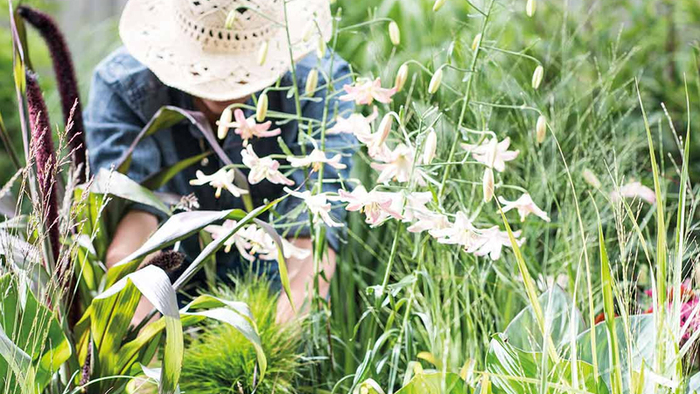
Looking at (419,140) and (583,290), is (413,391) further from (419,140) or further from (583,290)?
(583,290)

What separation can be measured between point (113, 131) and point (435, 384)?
84 centimetres

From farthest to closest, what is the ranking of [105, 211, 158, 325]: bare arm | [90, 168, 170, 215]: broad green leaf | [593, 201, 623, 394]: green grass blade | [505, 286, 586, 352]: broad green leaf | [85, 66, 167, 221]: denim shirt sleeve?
1. [85, 66, 167, 221]: denim shirt sleeve
2. [105, 211, 158, 325]: bare arm
3. [90, 168, 170, 215]: broad green leaf
4. [505, 286, 586, 352]: broad green leaf
5. [593, 201, 623, 394]: green grass blade

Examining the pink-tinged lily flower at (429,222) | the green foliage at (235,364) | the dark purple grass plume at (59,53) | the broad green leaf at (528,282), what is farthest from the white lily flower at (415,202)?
the dark purple grass plume at (59,53)

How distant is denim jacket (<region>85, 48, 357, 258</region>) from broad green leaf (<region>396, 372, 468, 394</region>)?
1.74ft

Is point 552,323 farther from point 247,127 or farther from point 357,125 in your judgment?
point 247,127

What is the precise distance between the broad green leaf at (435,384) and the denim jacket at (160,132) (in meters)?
0.53

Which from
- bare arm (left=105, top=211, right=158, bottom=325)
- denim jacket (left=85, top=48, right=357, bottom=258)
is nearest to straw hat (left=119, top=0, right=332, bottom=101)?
denim jacket (left=85, top=48, right=357, bottom=258)

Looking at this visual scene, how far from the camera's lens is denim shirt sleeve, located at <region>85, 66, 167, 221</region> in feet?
4.78

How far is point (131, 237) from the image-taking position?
1.36m

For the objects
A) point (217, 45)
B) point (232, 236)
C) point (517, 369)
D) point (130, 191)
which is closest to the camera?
point (517, 369)

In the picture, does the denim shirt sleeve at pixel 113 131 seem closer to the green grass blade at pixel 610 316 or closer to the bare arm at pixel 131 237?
the bare arm at pixel 131 237

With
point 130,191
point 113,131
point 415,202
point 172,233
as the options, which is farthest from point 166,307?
point 113,131

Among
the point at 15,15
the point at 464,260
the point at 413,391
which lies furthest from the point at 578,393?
the point at 15,15

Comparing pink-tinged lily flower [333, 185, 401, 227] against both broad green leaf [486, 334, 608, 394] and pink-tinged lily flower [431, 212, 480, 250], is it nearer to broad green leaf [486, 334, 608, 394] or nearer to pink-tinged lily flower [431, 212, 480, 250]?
pink-tinged lily flower [431, 212, 480, 250]
